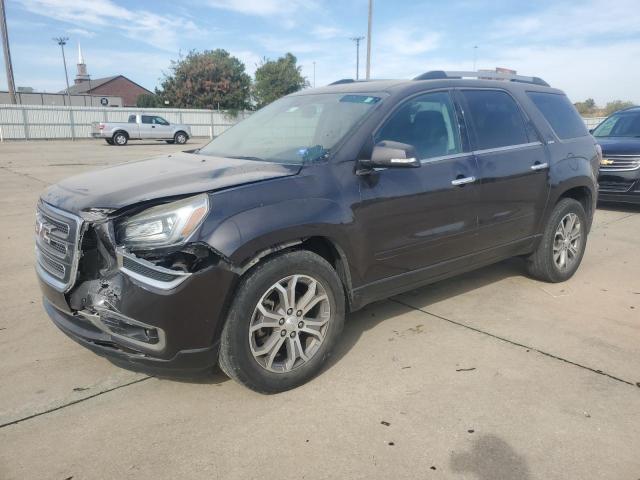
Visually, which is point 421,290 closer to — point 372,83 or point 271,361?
point 372,83

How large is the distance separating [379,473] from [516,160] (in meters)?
2.95

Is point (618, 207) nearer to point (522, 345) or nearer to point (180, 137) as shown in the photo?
point (522, 345)

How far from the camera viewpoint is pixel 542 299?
15.3 ft

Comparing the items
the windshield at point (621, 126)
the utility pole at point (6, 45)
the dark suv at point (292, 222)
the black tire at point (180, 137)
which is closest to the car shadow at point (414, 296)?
the dark suv at point (292, 222)

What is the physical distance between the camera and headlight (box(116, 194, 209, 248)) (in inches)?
103

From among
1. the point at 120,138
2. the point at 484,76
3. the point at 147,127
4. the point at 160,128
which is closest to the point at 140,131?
the point at 147,127

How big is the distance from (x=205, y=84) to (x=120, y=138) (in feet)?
70.2

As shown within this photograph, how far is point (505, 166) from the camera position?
13.9 feet

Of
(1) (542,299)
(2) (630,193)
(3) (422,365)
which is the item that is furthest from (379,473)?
(2) (630,193)

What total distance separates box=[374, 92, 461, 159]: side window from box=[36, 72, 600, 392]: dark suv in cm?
1

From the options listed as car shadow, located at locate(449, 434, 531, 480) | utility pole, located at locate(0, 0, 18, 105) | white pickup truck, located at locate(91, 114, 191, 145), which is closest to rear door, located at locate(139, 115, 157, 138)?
white pickup truck, located at locate(91, 114, 191, 145)

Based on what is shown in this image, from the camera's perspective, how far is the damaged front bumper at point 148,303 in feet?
8.50

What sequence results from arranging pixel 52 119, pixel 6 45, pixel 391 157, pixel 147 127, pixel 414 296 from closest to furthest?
1. pixel 391 157
2. pixel 414 296
3. pixel 147 127
4. pixel 6 45
5. pixel 52 119

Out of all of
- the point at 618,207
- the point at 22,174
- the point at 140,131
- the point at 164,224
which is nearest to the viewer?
the point at 164,224
